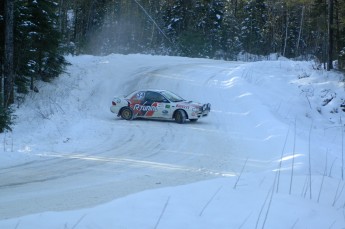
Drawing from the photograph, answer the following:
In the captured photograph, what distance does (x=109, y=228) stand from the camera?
5.00m

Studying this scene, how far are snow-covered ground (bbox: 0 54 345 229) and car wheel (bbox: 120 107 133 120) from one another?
652 mm

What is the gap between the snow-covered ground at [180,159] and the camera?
582 cm

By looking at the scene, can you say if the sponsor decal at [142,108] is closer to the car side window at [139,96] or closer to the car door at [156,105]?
the car door at [156,105]

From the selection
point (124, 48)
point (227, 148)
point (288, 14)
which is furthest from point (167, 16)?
point (227, 148)

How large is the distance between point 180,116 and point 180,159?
6.41 metres

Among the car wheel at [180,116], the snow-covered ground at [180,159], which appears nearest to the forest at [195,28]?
the snow-covered ground at [180,159]

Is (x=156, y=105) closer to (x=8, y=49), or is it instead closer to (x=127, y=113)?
(x=127, y=113)

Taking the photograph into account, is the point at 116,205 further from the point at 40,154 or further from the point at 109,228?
the point at 40,154

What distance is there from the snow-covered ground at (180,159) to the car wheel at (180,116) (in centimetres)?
28

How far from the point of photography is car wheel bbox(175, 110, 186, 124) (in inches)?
712

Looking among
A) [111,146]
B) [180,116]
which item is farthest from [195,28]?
[111,146]

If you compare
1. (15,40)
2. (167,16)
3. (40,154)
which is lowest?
(40,154)

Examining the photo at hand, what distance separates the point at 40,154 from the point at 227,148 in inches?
212

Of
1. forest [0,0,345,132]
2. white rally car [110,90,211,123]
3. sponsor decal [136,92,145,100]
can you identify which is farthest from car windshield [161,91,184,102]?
forest [0,0,345,132]
